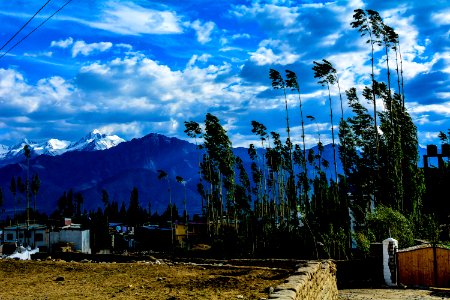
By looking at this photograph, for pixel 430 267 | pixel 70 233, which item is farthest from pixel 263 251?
pixel 70 233

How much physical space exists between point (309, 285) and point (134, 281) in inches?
211

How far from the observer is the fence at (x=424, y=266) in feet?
81.2

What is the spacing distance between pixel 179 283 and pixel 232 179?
191 ft

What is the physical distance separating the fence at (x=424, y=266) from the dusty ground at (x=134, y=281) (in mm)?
13505

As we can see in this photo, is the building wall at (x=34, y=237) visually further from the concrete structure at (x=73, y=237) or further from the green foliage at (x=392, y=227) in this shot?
the green foliage at (x=392, y=227)

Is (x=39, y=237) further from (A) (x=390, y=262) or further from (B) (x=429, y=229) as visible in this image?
(B) (x=429, y=229)

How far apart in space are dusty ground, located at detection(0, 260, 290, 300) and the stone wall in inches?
23.5

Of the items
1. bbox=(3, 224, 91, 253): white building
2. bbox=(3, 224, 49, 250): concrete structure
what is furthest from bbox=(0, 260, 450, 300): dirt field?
bbox=(3, 224, 49, 250): concrete structure

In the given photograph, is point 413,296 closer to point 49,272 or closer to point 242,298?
point 242,298

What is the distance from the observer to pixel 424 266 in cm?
2503

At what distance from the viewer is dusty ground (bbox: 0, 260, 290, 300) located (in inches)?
460

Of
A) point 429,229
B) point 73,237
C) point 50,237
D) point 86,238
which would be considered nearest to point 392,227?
point 429,229

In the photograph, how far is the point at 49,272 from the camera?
56.1 feet

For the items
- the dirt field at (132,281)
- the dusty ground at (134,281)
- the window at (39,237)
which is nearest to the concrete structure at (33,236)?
the window at (39,237)
